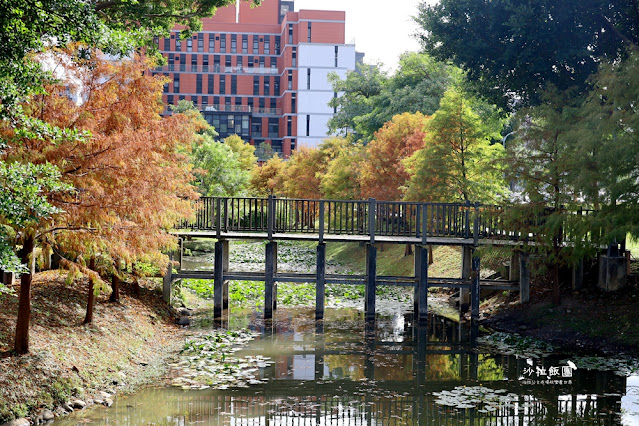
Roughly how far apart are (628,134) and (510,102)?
10.5 meters

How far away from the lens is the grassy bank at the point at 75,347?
36.8 ft

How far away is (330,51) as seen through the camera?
9838 cm

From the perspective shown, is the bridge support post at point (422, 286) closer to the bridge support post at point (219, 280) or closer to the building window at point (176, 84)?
the bridge support post at point (219, 280)

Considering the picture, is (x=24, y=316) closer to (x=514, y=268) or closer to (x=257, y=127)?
(x=514, y=268)

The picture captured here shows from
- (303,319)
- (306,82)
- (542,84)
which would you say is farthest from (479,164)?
(306,82)

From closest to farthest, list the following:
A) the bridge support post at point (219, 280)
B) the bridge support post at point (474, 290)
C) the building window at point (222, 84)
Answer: the bridge support post at point (474, 290) → the bridge support post at point (219, 280) → the building window at point (222, 84)

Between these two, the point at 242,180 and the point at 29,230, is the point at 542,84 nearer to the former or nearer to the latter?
the point at 29,230

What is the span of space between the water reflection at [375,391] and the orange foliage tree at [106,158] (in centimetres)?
300

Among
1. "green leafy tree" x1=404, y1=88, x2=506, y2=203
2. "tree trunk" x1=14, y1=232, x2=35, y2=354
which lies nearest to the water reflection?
"tree trunk" x1=14, y1=232, x2=35, y2=354

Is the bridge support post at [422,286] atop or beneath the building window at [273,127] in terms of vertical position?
beneath

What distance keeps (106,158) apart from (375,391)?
6.62 metres

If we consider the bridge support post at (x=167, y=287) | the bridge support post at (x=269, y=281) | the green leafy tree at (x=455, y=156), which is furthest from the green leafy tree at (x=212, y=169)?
the bridge support post at (x=269, y=281)

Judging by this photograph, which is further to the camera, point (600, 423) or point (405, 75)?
point (405, 75)

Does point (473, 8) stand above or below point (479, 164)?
above
